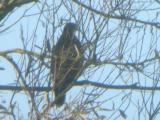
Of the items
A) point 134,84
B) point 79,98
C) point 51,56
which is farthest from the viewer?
point 134,84

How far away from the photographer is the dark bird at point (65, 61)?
26.6 feet

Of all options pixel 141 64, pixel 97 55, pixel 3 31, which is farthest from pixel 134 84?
pixel 3 31

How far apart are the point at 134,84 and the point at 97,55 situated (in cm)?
99

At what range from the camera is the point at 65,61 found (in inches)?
334

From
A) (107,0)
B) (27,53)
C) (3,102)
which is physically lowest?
(3,102)

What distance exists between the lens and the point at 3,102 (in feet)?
29.6

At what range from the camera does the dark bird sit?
8.09 meters

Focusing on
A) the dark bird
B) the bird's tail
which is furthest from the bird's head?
the bird's tail

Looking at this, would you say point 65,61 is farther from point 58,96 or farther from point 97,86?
point 58,96

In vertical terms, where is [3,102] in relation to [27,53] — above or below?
below

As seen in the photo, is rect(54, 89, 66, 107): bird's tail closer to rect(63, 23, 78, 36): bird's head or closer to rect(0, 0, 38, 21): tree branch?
rect(63, 23, 78, 36): bird's head

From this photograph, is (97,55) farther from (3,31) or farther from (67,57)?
(3,31)

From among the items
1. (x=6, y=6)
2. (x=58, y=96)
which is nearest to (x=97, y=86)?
(x=58, y=96)

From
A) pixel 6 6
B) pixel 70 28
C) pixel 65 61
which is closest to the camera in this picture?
pixel 65 61
